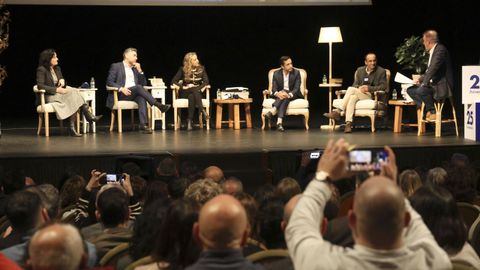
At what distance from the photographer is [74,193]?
5.01 m

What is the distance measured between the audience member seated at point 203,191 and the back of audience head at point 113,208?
0.37 meters

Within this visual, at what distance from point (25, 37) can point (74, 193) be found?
789 cm

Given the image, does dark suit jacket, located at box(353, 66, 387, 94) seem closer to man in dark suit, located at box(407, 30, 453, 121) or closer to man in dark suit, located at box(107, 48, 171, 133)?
man in dark suit, located at box(407, 30, 453, 121)

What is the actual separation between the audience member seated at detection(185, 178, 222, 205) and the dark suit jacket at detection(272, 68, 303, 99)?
21.3 ft

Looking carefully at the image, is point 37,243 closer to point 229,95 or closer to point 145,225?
point 145,225

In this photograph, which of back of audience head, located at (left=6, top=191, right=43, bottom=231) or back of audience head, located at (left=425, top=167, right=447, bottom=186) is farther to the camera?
back of audience head, located at (left=425, top=167, right=447, bottom=186)

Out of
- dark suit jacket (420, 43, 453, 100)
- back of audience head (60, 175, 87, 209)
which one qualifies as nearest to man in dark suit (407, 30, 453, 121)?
dark suit jacket (420, 43, 453, 100)

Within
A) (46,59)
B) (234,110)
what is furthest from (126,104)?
(234,110)

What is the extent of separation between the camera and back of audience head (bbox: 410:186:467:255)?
2.83 metres

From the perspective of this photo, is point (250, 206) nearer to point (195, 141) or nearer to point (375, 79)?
point (195, 141)

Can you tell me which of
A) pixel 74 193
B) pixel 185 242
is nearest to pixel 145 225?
pixel 185 242

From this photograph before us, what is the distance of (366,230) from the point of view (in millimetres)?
2041

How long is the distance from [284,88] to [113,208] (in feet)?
23.4

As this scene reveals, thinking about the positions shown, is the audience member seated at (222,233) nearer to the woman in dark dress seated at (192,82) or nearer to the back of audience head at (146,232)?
the back of audience head at (146,232)
